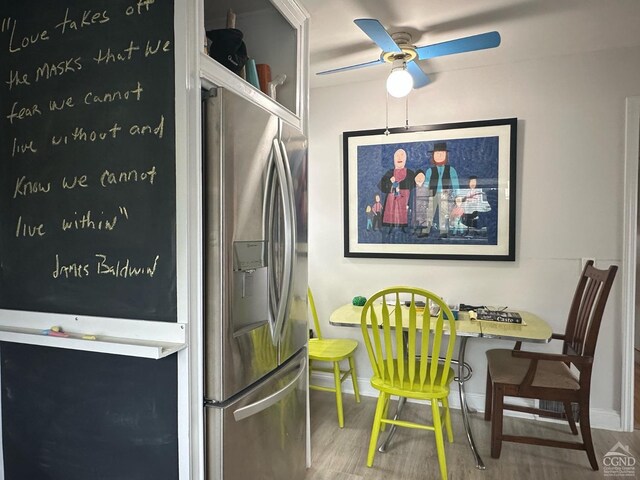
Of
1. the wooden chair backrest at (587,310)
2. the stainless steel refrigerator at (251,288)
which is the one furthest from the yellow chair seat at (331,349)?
the wooden chair backrest at (587,310)

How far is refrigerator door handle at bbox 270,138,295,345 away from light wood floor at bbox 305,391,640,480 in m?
1.01

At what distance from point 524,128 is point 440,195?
2.33 feet

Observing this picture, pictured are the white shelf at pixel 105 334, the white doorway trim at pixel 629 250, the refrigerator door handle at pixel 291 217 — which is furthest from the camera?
the white doorway trim at pixel 629 250

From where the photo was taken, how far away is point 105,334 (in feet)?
4.52

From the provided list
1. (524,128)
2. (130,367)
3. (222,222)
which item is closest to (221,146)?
(222,222)

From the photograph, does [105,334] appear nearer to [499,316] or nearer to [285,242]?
[285,242]

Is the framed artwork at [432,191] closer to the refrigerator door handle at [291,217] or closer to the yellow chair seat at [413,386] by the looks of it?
the yellow chair seat at [413,386]

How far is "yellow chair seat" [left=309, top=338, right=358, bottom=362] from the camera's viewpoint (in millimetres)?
2699

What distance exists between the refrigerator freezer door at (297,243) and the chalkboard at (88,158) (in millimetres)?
568

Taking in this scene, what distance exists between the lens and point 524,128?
2.79 metres

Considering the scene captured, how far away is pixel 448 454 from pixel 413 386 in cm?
55

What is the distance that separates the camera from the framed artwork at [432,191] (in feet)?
9.27

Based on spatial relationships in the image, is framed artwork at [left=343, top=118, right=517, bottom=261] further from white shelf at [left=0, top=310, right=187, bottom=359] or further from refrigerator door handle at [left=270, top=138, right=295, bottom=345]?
white shelf at [left=0, top=310, right=187, bottom=359]

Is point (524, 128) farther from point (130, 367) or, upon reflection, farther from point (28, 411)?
point (28, 411)
